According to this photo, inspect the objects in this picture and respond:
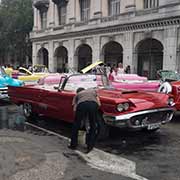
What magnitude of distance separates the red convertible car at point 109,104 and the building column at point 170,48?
1466 centimetres

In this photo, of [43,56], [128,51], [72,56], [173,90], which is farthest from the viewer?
[43,56]

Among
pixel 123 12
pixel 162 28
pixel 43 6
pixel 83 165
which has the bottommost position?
pixel 83 165

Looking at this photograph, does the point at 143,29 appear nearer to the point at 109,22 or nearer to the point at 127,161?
the point at 109,22

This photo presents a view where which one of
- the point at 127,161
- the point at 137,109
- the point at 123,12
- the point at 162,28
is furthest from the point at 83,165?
the point at 123,12

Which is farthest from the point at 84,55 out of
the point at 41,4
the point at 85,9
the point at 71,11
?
the point at 41,4

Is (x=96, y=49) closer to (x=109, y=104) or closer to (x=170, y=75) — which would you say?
(x=170, y=75)

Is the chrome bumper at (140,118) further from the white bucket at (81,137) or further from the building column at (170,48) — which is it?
the building column at (170,48)

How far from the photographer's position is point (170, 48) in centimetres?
2219

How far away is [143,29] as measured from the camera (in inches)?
953

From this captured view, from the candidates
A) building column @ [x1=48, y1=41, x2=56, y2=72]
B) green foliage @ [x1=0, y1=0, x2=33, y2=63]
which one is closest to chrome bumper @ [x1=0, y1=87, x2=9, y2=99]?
building column @ [x1=48, y1=41, x2=56, y2=72]

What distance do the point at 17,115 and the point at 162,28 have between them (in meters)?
15.9

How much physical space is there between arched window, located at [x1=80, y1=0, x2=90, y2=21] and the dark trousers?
26.0m

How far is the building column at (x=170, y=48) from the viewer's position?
2188 centimetres

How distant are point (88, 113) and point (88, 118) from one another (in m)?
0.18
